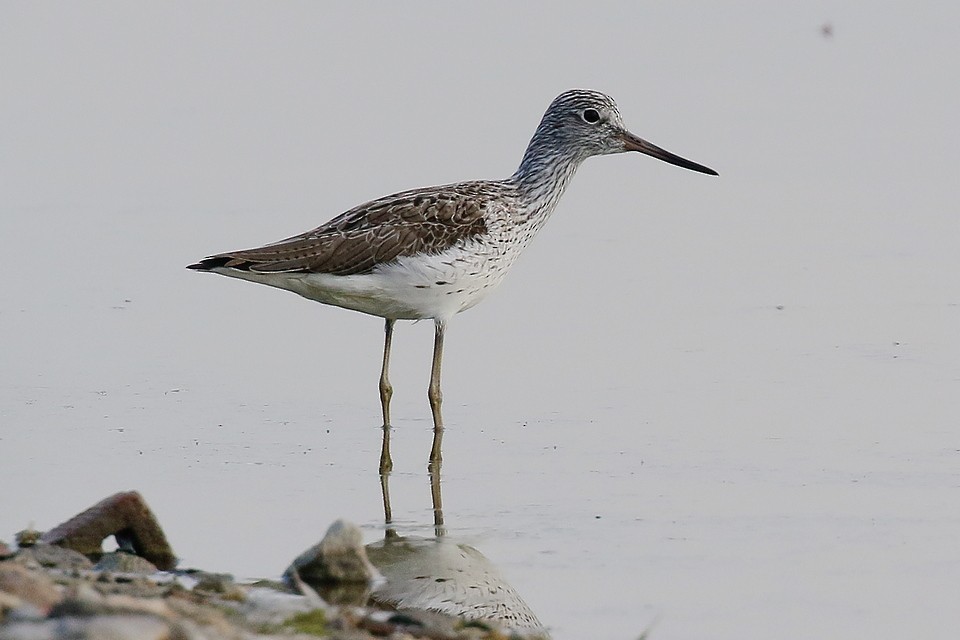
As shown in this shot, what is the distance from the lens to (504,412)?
10.2 meters

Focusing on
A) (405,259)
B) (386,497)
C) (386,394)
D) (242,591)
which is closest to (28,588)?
(242,591)

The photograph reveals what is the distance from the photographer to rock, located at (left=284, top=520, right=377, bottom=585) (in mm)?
7141

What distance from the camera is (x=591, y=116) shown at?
447 inches

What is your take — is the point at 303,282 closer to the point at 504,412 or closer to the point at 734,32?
the point at 504,412

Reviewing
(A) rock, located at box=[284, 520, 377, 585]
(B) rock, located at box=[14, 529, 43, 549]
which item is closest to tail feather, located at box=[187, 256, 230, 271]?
(B) rock, located at box=[14, 529, 43, 549]

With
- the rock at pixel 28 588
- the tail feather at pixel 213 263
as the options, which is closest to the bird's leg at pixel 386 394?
the tail feather at pixel 213 263

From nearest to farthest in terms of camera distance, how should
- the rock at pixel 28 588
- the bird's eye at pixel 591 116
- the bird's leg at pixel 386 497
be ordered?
the rock at pixel 28 588 → the bird's leg at pixel 386 497 → the bird's eye at pixel 591 116

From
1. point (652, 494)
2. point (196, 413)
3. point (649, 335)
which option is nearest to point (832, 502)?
point (652, 494)

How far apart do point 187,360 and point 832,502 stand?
14.4 ft

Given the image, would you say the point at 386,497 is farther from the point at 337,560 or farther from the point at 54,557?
the point at 54,557

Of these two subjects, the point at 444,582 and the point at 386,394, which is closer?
the point at 444,582

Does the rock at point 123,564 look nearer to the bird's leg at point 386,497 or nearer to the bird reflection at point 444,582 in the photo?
the bird reflection at point 444,582

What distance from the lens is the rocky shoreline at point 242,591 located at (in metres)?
5.56

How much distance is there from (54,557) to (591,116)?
17.7 feet
